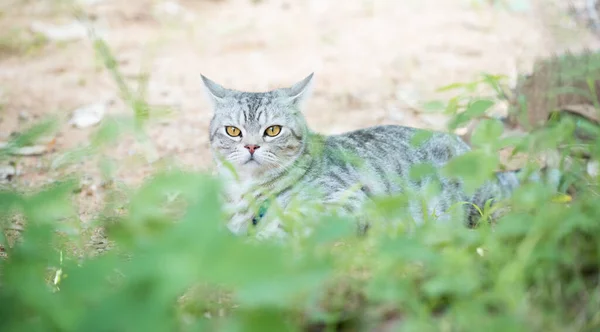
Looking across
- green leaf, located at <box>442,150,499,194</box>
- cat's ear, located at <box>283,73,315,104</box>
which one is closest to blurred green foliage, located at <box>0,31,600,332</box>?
green leaf, located at <box>442,150,499,194</box>

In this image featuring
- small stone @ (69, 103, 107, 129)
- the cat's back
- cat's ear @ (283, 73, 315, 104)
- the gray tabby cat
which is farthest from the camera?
small stone @ (69, 103, 107, 129)

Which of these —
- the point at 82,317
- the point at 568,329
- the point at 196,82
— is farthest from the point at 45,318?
the point at 196,82

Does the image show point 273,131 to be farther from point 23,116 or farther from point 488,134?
point 23,116

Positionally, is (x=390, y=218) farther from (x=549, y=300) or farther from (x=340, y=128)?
(x=340, y=128)

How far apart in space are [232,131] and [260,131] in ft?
0.52

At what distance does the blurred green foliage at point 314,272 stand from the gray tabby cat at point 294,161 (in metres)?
1.18

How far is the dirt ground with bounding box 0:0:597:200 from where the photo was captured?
5418 mm

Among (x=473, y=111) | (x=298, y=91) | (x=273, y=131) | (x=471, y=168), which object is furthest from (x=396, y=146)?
(x=471, y=168)

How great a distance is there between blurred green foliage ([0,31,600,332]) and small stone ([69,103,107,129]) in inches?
129

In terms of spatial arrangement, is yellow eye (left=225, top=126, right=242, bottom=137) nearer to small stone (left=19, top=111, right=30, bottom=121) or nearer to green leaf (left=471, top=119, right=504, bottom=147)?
green leaf (left=471, top=119, right=504, bottom=147)

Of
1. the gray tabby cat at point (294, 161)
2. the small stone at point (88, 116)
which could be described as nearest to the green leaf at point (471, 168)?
the gray tabby cat at point (294, 161)

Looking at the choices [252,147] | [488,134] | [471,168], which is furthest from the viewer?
[252,147]

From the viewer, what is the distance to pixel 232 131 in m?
3.75

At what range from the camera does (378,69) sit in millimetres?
6391
